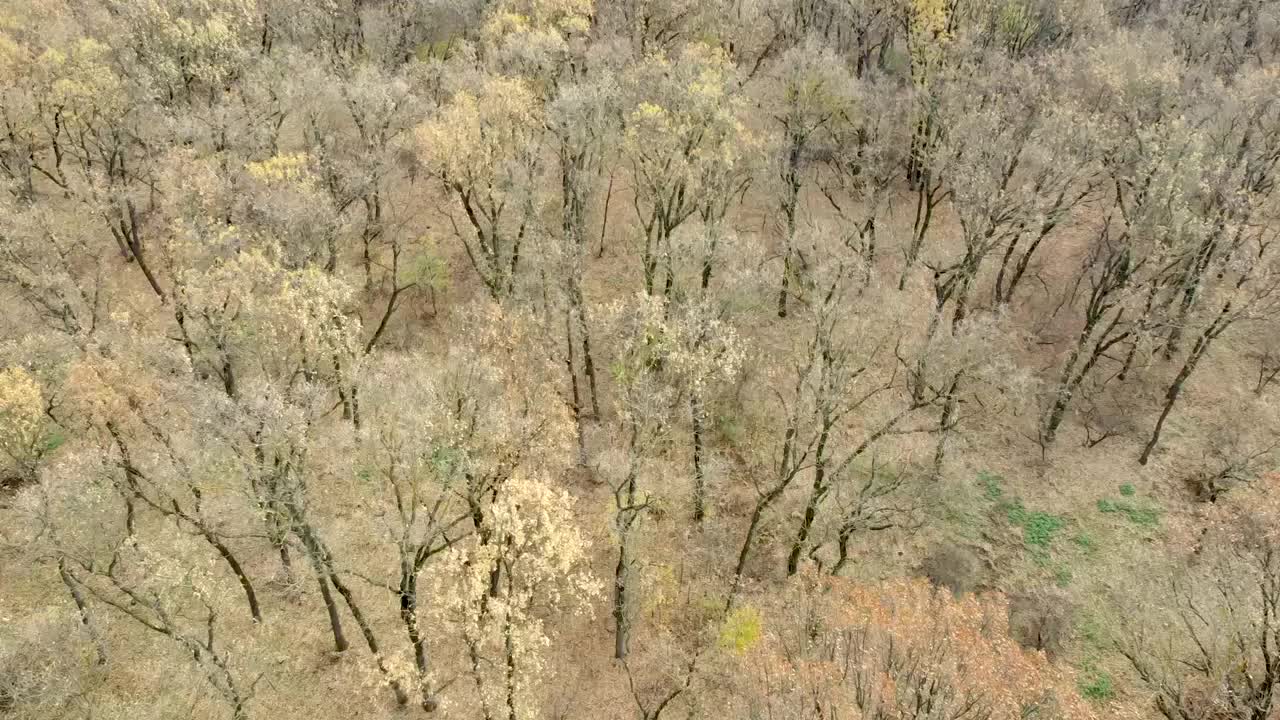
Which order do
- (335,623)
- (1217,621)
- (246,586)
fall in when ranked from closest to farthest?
(1217,621)
(246,586)
(335,623)

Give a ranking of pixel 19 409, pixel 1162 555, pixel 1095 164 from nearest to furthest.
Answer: pixel 19 409
pixel 1162 555
pixel 1095 164

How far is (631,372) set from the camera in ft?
121

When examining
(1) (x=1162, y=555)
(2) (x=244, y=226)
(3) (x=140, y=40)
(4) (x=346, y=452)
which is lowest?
(1) (x=1162, y=555)

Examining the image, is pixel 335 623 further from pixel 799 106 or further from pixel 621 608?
pixel 799 106

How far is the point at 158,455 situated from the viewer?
102 ft

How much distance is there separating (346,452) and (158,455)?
11198 millimetres

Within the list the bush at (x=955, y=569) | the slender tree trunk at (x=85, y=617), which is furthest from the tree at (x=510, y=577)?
the bush at (x=955, y=569)

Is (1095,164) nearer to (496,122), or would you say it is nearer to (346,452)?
(496,122)

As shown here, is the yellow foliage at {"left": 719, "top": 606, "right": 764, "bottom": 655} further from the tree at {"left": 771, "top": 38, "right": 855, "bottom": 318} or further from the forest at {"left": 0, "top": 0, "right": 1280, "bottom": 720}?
the tree at {"left": 771, "top": 38, "right": 855, "bottom": 318}

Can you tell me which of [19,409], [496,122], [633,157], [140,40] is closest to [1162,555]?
[633,157]

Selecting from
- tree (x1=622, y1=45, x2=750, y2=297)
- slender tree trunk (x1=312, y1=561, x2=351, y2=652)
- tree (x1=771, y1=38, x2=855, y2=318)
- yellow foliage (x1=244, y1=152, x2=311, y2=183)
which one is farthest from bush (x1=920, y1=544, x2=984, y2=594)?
yellow foliage (x1=244, y1=152, x2=311, y2=183)

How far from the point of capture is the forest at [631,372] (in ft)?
99.2

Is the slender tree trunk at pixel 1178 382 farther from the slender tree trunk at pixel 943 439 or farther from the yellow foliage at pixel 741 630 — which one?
the yellow foliage at pixel 741 630

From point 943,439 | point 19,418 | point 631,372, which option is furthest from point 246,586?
point 943,439
